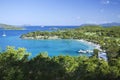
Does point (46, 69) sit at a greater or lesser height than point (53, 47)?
greater

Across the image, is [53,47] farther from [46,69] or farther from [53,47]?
[46,69]

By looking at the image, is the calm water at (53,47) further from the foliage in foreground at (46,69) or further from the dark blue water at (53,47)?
the foliage in foreground at (46,69)

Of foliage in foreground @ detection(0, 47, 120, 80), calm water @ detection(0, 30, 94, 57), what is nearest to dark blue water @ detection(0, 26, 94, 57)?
calm water @ detection(0, 30, 94, 57)

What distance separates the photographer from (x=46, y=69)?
20.8 metres

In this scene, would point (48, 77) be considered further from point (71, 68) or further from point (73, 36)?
point (73, 36)

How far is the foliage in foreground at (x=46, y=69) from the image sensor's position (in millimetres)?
19891

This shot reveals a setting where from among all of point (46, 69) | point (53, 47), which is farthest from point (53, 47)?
point (46, 69)

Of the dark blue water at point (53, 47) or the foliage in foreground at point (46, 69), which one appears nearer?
the foliage in foreground at point (46, 69)

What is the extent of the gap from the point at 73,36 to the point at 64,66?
85.8 m

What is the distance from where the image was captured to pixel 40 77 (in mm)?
19953

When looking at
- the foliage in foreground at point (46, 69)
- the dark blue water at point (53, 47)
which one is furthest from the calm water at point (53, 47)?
the foliage in foreground at point (46, 69)

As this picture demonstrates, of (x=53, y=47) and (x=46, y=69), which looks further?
(x=53, y=47)

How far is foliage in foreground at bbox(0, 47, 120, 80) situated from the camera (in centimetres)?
1989

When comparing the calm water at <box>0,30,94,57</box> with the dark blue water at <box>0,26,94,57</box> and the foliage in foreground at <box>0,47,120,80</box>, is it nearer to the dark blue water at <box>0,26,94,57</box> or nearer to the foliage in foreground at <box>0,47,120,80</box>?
the dark blue water at <box>0,26,94,57</box>
